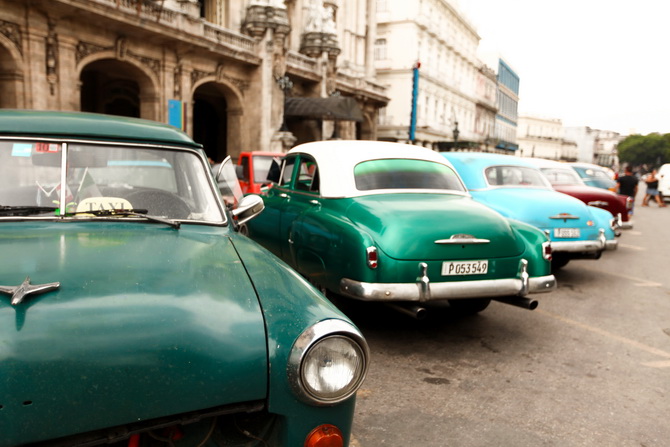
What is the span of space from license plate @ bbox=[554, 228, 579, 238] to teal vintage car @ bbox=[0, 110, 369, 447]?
5606 millimetres

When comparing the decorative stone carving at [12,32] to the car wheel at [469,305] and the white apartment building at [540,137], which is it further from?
the white apartment building at [540,137]

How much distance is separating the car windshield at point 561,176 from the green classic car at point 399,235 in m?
5.82

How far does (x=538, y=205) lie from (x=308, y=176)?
3237mm

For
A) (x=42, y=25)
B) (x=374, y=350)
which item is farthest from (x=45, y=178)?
(x=42, y=25)

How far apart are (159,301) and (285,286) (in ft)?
1.69

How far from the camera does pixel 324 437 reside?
183 cm

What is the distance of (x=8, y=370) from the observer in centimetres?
147

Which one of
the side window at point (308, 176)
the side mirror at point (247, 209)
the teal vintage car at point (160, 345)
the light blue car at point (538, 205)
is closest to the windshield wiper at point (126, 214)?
the teal vintage car at point (160, 345)

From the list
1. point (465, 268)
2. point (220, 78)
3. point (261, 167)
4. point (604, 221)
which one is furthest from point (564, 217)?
point (220, 78)

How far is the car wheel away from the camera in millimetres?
5656

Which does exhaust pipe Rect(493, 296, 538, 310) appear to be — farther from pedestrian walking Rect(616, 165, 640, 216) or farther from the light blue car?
pedestrian walking Rect(616, 165, 640, 216)

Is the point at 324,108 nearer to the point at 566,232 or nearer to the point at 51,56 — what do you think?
the point at 51,56

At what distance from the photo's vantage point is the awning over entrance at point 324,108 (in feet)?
82.2

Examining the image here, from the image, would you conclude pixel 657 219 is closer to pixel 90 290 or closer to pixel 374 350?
pixel 374 350
